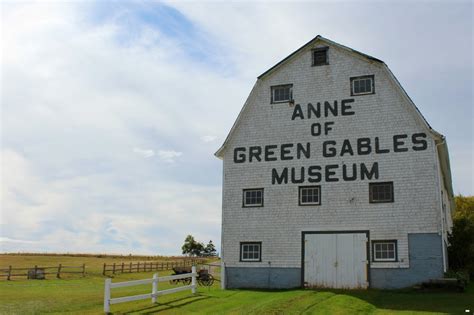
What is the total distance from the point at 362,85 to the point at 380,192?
5.17 m

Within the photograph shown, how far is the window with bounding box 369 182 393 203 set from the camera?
21.2 m

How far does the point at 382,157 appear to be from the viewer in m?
21.6

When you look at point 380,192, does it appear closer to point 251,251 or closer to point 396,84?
point 396,84

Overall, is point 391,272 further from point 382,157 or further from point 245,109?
point 245,109

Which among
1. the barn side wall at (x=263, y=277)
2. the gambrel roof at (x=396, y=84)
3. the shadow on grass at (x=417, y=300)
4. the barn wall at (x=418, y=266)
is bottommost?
the shadow on grass at (x=417, y=300)

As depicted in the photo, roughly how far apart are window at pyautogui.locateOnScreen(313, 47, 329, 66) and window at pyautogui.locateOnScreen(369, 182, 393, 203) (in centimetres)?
648

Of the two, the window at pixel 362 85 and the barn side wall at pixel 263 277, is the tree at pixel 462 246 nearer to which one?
the barn side wall at pixel 263 277

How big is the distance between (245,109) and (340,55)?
537cm

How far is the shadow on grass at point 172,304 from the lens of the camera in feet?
49.7

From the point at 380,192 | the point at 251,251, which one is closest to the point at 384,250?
the point at 380,192

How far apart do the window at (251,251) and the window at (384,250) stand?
527cm

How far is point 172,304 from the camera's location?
55.0 ft

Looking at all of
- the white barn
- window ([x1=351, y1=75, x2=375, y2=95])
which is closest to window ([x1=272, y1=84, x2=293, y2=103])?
the white barn

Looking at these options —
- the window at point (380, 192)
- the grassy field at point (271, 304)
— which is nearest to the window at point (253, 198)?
the grassy field at point (271, 304)
